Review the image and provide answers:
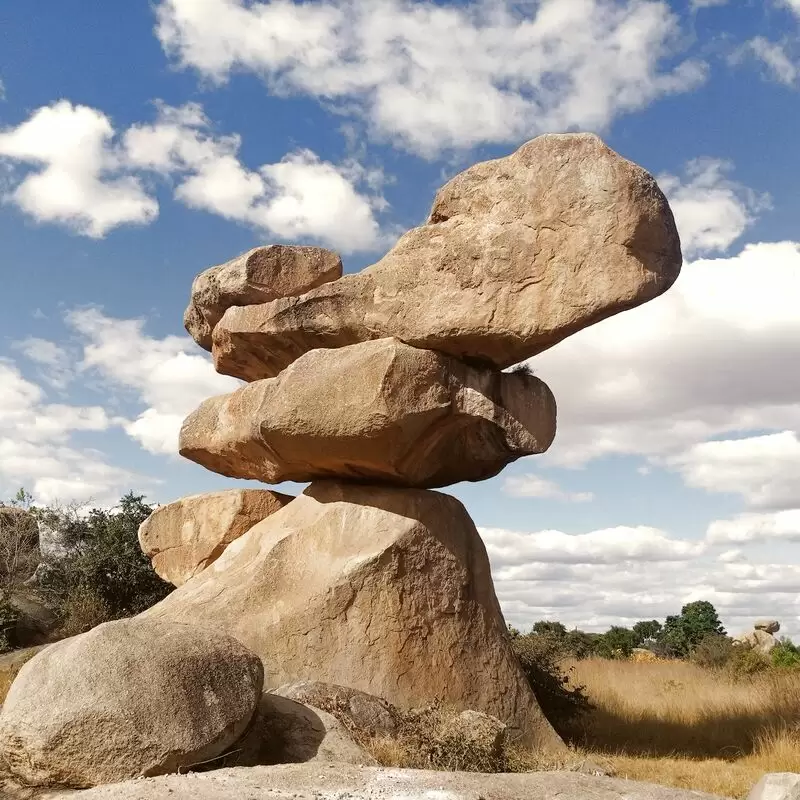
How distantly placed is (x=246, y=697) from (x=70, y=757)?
46.5 inches

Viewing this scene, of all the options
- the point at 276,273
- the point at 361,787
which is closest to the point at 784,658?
the point at 276,273

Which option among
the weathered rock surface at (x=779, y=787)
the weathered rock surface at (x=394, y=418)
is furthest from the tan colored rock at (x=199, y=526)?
the weathered rock surface at (x=779, y=787)

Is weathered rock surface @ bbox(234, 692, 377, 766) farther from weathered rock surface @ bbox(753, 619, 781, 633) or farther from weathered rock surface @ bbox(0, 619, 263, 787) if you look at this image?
weathered rock surface @ bbox(753, 619, 781, 633)

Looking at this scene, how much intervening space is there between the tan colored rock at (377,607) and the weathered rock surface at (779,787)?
11.6 feet

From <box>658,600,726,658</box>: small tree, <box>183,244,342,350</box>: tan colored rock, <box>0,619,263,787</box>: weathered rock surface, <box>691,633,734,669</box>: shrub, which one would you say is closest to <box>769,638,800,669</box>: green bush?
<box>691,633,734,669</box>: shrub

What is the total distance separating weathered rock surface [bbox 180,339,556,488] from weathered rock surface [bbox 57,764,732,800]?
3.66 metres

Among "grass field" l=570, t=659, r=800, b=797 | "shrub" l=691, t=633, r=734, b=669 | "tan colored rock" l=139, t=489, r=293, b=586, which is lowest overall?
"grass field" l=570, t=659, r=800, b=797

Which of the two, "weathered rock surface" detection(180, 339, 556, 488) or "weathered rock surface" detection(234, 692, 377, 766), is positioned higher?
"weathered rock surface" detection(180, 339, 556, 488)

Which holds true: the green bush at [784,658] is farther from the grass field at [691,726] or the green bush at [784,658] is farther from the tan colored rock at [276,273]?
the tan colored rock at [276,273]

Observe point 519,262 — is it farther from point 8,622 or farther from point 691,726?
point 8,622

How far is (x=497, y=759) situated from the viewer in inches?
260

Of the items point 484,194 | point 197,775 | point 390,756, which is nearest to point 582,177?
point 484,194

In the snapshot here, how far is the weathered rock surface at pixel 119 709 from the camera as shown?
5.44 meters

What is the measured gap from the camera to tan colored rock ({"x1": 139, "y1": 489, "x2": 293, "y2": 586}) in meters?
10.6
